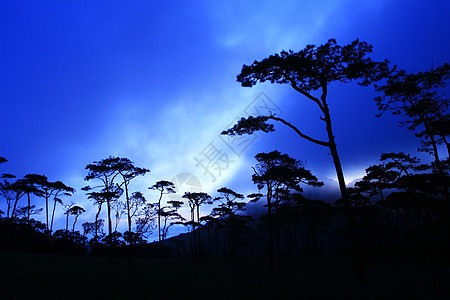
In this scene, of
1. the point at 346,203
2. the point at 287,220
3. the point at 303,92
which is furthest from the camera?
the point at 287,220

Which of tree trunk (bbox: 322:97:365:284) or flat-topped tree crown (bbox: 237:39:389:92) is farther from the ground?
flat-topped tree crown (bbox: 237:39:389:92)

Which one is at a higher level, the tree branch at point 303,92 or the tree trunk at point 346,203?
the tree branch at point 303,92

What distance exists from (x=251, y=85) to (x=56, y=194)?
40215 millimetres

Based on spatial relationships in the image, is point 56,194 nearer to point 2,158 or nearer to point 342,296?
point 2,158

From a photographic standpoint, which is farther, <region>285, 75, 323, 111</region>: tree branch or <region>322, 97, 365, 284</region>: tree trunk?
<region>285, 75, 323, 111</region>: tree branch

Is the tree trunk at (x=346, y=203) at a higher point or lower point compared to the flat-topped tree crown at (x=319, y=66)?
lower

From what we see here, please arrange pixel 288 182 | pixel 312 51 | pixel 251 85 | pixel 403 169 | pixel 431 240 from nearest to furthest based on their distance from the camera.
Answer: pixel 312 51, pixel 251 85, pixel 288 182, pixel 403 169, pixel 431 240

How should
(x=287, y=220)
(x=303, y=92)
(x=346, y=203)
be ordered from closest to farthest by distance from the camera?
(x=346, y=203) → (x=303, y=92) → (x=287, y=220)

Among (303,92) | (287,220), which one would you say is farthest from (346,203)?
(287,220)

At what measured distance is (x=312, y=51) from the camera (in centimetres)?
1199

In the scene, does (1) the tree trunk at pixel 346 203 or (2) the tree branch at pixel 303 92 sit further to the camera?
(2) the tree branch at pixel 303 92

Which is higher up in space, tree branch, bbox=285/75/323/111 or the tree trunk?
tree branch, bbox=285/75/323/111

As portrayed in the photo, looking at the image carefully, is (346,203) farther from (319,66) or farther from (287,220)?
(287,220)

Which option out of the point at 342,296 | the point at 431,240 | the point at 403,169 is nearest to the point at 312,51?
the point at 342,296
